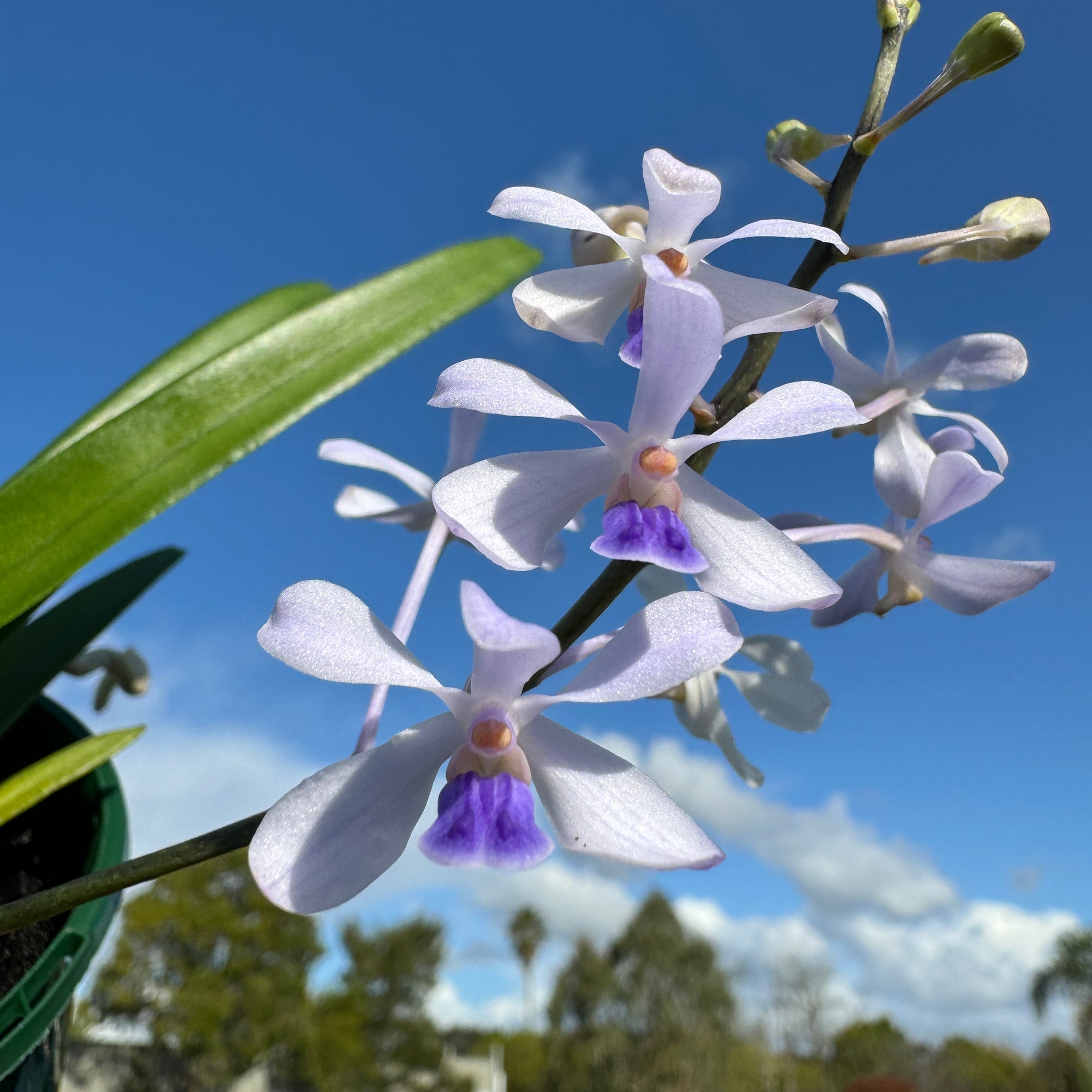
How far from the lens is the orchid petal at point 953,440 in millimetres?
869

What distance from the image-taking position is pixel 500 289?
85 cm

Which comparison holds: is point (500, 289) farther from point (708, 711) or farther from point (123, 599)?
point (123, 599)

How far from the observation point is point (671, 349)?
25.7 inches

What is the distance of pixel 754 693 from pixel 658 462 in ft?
1.59

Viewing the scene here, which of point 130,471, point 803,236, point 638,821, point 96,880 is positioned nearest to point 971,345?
point 803,236

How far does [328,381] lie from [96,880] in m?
0.40

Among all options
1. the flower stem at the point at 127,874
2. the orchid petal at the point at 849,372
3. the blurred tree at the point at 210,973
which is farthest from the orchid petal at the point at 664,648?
the blurred tree at the point at 210,973

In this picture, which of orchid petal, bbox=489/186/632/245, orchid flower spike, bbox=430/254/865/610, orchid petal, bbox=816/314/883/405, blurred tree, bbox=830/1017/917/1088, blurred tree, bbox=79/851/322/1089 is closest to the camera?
orchid flower spike, bbox=430/254/865/610

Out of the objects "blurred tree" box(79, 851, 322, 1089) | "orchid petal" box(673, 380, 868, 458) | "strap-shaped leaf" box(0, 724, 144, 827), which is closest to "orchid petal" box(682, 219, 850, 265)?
"orchid petal" box(673, 380, 868, 458)

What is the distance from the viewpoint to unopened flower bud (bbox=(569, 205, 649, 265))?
821mm

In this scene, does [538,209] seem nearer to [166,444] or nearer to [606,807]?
[166,444]

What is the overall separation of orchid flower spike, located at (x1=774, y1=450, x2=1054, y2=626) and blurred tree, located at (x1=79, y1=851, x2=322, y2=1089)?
453 inches

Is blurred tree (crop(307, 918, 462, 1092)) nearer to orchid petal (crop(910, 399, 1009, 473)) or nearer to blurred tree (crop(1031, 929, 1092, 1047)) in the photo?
blurred tree (crop(1031, 929, 1092, 1047))

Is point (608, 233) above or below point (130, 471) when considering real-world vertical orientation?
above
